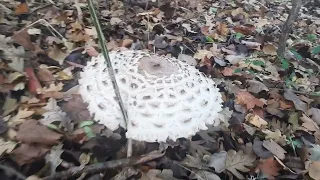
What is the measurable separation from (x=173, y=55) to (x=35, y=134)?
183 centimetres

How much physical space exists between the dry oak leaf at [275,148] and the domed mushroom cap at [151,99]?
0.42m

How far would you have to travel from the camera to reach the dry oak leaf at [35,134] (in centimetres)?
207

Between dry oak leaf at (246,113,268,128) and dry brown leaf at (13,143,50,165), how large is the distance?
5.34ft

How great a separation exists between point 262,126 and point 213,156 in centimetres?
60

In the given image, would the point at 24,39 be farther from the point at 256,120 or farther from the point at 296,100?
the point at 296,100

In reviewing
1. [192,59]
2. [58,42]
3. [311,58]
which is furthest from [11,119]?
[311,58]

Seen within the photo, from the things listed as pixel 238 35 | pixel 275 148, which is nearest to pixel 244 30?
pixel 238 35

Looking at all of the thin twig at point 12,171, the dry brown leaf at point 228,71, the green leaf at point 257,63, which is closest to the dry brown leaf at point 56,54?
the thin twig at point 12,171

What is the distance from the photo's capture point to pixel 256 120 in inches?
107

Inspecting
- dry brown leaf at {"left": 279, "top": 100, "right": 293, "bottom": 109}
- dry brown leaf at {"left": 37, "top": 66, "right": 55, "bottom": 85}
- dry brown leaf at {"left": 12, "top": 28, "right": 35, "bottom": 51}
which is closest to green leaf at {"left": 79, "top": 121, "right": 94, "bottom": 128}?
dry brown leaf at {"left": 37, "top": 66, "right": 55, "bottom": 85}

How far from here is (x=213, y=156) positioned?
234 cm

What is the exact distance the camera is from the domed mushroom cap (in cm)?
221

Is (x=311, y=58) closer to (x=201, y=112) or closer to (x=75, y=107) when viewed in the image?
(x=201, y=112)

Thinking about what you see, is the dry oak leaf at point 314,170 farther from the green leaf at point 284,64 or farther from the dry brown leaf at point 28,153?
the dry brown leaf at point 28,153
